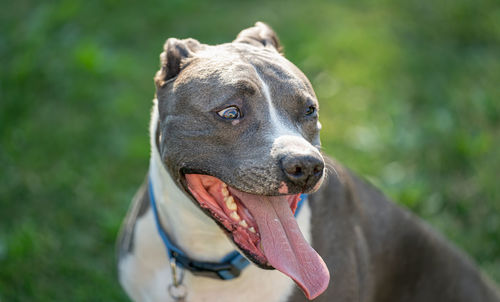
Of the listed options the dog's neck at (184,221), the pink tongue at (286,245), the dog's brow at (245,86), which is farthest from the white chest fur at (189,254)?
the dog's brow at (245,86)

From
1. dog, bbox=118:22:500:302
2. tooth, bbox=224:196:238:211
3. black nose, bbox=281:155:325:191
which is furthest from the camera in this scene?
tooth, bbox=224:196:238:211

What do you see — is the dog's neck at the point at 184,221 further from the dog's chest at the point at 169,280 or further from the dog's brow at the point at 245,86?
the dog's brow at the point at 245,86

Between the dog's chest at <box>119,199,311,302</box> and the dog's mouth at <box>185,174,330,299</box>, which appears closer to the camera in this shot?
the dog's mouth at <box>185,174,330,299</box>

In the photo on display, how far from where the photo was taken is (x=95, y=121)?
18.3ft

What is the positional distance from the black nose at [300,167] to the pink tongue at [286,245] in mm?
243

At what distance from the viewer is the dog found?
9.16 feet

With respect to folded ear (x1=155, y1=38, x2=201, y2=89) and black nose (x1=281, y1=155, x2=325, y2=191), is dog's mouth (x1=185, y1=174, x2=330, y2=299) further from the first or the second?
folded ear (x1=155, y1=38, x2=201, y2=89)

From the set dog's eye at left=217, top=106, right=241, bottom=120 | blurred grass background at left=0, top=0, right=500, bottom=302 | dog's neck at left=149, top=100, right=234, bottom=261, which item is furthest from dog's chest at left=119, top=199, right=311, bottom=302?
blurred grass background at left=0, top=0, right=500, bottom=302

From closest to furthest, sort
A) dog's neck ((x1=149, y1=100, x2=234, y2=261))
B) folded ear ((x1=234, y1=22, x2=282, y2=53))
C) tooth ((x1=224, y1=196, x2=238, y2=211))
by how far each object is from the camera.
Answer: tooth ((x1=224, y1=196, x2=238, y2=211))
dog's neck ((x1=149, y1=100, x2=234, y2=261))
folded ear ((x1=234, y1=22, x2=282, y2=53))

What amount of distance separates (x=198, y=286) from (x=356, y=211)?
95 cm

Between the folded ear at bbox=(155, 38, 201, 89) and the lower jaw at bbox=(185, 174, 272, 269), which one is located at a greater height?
the folded ear at bbox=(155, 38, 201, 89)

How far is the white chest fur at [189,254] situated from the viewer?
3057 mm

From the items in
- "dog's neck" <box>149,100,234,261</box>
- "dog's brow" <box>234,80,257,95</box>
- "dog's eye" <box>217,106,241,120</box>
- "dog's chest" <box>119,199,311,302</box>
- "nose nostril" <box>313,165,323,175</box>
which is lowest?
"dog's chest" <box>119,199,311,302</box>

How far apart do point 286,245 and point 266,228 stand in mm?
115
